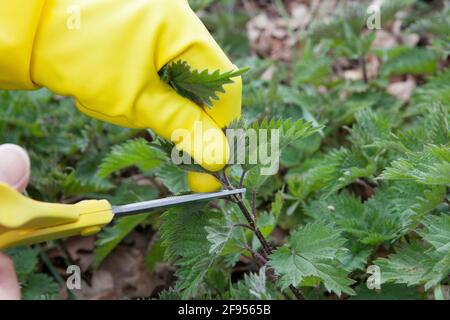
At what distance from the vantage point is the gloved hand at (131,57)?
1073 mm

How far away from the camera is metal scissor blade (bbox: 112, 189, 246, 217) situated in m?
1.12

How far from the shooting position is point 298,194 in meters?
1.55

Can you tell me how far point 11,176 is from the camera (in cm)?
101

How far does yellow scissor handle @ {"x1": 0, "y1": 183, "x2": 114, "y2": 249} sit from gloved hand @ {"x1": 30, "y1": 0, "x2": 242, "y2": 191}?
0.16m

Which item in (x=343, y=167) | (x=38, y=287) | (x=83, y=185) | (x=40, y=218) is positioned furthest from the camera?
(x=83, y=185)

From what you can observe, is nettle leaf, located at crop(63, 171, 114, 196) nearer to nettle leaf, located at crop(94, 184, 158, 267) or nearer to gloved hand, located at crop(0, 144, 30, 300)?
nettle leaf, located at crop(94, 184, 158, 267)

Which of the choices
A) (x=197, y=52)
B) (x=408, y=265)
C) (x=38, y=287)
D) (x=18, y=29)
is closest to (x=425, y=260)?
(x=408, y=265)

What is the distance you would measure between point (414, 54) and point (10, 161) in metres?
1.36

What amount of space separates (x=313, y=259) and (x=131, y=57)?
1.44 ft

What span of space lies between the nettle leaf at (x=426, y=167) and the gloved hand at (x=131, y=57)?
0.91 ft

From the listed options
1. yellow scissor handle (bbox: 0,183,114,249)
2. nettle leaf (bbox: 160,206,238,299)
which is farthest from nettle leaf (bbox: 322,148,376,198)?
yellow scissor handle (bbox: 0,183,114,249)

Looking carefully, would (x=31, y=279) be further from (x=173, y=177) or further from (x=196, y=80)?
(x=196, y=80)

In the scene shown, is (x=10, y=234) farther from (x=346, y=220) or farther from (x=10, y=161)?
(x=346, y=220)
